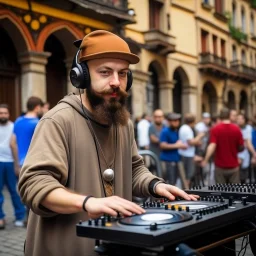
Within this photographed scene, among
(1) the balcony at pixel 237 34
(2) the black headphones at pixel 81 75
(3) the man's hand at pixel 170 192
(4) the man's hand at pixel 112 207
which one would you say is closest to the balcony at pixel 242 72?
(1) the balcony at pixel 237 34

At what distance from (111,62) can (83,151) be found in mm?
435

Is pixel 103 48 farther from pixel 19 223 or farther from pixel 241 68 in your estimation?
pixel 241 68

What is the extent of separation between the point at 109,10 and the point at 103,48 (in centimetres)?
1474

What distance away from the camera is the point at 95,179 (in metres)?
2.44

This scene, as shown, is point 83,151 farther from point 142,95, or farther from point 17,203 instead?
point 142,95

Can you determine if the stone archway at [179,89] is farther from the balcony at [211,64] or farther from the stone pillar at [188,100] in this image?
the balcony at [211,64]

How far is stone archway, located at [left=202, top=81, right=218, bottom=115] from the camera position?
28.4m

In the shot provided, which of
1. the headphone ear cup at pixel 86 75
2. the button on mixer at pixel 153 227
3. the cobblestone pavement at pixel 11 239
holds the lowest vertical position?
the cobblestone pavement at pixel 11 239

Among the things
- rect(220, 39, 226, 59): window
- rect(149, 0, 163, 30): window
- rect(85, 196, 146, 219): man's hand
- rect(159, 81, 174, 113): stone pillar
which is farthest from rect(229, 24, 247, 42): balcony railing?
rect(85, 196, 146, 219): man's hand

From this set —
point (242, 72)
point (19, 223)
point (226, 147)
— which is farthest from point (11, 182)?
point (242, 72)

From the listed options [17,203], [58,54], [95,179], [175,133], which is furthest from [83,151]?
[58,54]

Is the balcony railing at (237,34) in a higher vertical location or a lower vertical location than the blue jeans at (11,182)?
higher

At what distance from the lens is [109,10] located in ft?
55.0

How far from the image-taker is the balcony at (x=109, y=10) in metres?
15.7
